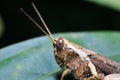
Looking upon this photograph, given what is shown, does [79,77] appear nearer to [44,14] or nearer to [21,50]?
[21,50]

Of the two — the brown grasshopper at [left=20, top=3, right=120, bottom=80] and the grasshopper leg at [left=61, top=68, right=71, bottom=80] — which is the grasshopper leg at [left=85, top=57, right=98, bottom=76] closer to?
the brown grasshopper at [left=20, top=3, right=120, bottom=80]

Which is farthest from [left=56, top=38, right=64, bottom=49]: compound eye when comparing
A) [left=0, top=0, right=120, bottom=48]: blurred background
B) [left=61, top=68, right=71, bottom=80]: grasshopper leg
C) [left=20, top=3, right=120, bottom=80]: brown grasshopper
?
[left=0, top=0, right=120, bottom=48]: blurred background

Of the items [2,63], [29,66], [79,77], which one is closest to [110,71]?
[79,77]

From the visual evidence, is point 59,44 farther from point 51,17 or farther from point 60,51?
point 51,17

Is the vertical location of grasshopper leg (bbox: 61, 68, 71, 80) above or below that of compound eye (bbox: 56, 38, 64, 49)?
below

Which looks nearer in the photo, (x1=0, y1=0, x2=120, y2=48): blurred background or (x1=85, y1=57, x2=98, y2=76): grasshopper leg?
(x1=85, y1=57, x2=98, y2=76): grasshopper leg

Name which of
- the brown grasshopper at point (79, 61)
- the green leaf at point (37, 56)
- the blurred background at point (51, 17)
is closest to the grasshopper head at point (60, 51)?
the brown grasshopper at point (79, 61)
